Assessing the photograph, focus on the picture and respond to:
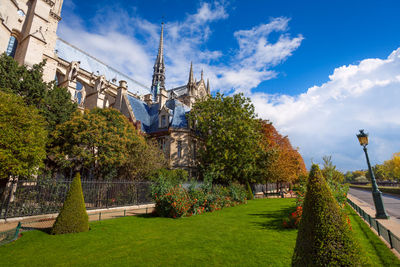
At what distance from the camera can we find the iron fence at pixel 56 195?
39.0ft

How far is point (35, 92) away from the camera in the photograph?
1816cm

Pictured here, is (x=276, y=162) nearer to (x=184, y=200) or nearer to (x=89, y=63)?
(x=184, y=200)

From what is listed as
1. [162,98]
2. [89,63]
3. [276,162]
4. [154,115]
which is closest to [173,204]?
[154,115]

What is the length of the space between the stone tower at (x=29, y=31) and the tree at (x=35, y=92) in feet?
20.9

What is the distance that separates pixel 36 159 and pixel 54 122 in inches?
282

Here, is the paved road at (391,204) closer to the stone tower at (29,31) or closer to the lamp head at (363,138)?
the lamp head at (363,138)

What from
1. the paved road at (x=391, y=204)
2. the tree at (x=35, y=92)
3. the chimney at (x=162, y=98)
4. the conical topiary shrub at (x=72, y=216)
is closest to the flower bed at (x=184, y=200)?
the conical topiary shrub at (x=72, y=216)

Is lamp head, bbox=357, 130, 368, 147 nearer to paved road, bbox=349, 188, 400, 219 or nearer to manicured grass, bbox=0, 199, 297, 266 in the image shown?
paved road, bbox=349, 188, 400, 219

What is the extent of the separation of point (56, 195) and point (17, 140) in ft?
13.7

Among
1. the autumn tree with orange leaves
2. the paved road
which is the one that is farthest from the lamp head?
the autumn tree with orange leaves

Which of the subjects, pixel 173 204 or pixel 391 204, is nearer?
pixel 173 204

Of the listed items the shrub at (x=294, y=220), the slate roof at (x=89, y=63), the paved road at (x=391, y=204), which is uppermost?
the slate roof at (x=89, y=63)

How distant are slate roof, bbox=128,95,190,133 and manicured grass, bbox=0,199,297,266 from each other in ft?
62.9

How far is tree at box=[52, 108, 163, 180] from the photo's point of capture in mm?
18203
